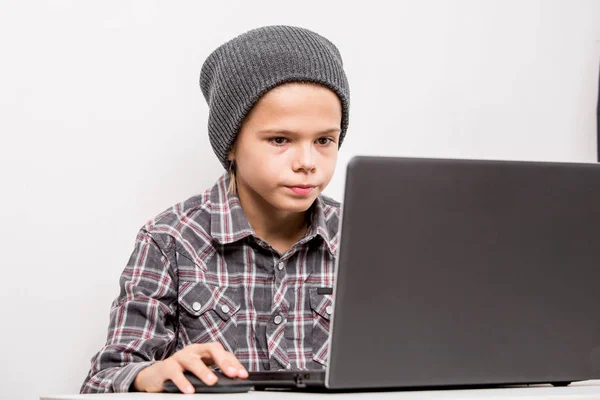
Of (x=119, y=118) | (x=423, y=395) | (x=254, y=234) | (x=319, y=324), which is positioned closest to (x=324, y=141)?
(x=254, y=234)

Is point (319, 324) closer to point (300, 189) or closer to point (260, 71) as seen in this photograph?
point (300, 189)

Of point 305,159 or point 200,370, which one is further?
point 305,159

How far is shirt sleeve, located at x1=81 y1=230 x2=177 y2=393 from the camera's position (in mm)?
1155

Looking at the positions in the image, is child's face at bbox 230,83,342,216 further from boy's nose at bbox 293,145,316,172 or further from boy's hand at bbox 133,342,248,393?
boy's hand at bbox 133,342,248,393

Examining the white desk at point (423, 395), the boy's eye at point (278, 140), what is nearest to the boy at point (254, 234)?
the boy's eye at point (278, 140)

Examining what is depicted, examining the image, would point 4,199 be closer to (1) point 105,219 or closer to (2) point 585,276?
(1) point 105,219

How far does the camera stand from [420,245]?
765mm

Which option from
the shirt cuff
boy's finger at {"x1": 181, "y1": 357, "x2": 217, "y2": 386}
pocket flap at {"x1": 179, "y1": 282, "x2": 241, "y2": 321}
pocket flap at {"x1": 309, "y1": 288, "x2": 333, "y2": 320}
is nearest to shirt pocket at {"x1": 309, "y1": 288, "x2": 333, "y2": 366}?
pocket flap at {"x1": 309, "y1": 288, "x2": 333, "y2": 320}

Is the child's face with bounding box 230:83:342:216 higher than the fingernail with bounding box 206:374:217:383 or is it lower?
higher

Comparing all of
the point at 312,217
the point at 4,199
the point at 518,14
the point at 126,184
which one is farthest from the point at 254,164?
the point at 518,14

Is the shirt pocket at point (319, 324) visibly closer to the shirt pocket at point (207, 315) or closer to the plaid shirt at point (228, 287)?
the plaid shirt at point (228, 287)

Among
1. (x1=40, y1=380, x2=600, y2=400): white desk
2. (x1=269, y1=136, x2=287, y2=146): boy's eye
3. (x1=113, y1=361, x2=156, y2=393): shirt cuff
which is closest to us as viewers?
(x1=40, y1=380, x2=600, y2=400): white desk

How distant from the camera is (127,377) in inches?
39.5

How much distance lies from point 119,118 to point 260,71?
0.40 meters
